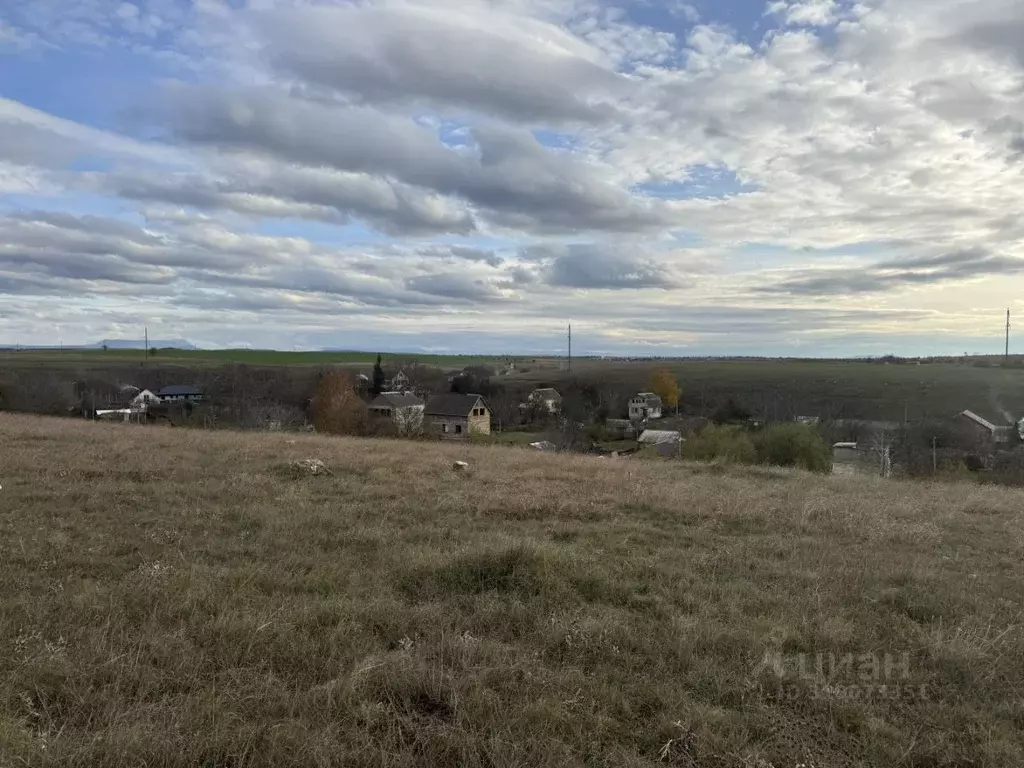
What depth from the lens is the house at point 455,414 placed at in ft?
177

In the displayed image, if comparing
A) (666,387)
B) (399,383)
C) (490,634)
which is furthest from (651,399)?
(490,634)

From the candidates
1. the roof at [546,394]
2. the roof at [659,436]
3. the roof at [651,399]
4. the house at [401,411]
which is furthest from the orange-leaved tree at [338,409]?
the roof at [651,399]

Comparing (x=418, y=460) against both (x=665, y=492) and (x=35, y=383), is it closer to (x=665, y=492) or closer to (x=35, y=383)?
(x=665, y=492)

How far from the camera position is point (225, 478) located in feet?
35.5

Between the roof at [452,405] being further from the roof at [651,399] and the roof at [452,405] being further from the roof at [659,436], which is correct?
the roof at [651,399]

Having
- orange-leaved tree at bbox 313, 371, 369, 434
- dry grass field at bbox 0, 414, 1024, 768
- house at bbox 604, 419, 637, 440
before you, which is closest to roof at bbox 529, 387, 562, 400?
house at bbox 604, 419, 637, 440

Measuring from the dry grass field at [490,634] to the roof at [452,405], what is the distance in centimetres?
4483

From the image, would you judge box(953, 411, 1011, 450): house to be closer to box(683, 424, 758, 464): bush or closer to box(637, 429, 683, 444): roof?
box(683, 424, 758, 464): bush

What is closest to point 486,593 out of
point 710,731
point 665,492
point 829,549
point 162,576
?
point 710,731

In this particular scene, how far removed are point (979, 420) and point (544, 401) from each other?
38.9 m

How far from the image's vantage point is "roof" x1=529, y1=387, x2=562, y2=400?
6871cm

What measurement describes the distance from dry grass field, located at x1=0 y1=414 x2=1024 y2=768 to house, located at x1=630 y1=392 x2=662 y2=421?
55.3 meters

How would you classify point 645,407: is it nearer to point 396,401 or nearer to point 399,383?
point 396,401

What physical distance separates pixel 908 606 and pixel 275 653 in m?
5.49
